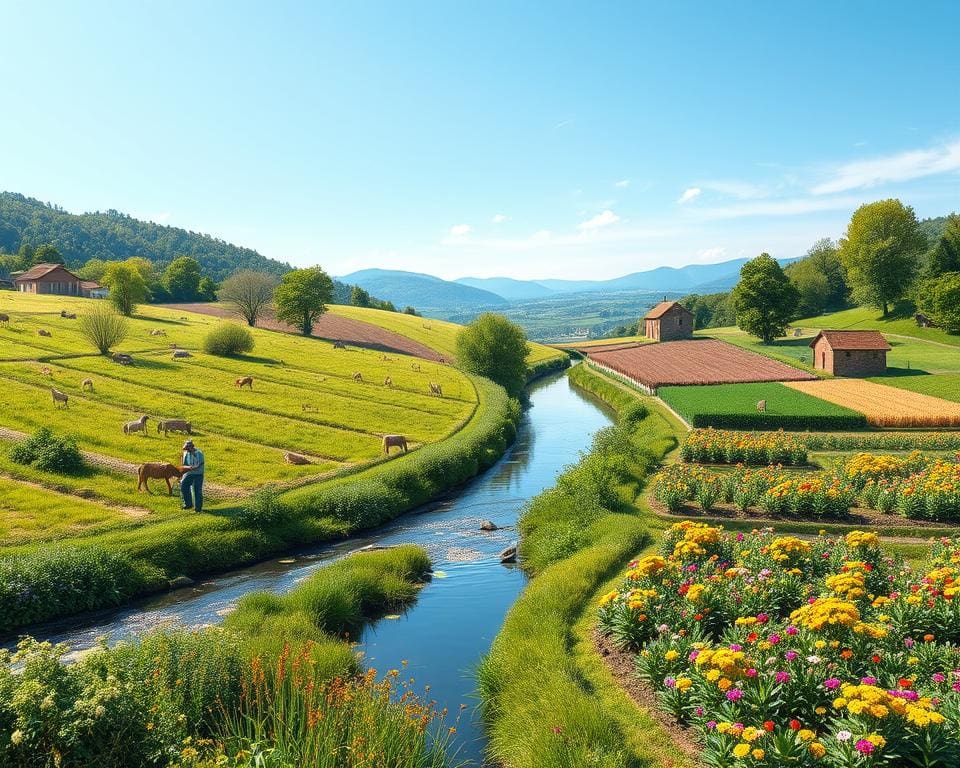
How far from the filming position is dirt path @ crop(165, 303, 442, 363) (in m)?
88.0

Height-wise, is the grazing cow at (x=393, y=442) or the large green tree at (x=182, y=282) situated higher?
the large green tree at (x=182, y=282)

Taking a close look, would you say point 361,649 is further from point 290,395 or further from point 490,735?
point 290,395

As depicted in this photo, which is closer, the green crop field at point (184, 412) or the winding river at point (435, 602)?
the winding river at point (435, 602)

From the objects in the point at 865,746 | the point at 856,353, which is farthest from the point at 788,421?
the point at 865,746

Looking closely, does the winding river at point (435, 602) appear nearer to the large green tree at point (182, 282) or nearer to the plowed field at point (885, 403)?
the plowed field at point (885, 403)

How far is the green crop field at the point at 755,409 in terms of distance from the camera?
4512cm

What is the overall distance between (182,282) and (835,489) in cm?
12435

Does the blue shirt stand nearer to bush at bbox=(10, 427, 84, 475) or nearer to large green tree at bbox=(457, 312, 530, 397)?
bush at bbox=(10, 427, 84, 475)

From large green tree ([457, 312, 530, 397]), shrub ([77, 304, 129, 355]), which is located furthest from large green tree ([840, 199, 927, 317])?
shrub ([77, 304, 129, 355])

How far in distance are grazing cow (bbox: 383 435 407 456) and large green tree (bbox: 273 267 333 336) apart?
173ft

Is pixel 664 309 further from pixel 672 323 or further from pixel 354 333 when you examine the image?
pixel 354 333

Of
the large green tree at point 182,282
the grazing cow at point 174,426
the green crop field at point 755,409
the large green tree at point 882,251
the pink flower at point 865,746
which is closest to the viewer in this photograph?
the pink flower at point 865,746

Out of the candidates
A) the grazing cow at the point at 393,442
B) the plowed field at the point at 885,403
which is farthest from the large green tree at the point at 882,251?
the grazing cow at the point at 393,442

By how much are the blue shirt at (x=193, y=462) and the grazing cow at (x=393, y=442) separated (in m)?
13.8
